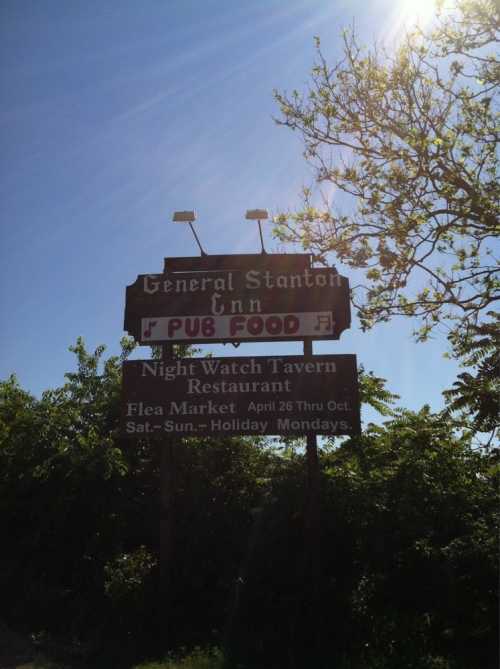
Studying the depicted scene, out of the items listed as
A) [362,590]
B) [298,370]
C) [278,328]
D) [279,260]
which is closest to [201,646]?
[362,590]

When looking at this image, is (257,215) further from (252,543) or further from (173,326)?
(252,543)

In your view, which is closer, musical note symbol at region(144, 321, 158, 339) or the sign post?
the sign post

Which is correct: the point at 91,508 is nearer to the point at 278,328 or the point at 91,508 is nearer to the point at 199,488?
the point at 199,488

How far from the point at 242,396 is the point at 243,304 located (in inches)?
61.3

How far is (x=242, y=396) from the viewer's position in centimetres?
923

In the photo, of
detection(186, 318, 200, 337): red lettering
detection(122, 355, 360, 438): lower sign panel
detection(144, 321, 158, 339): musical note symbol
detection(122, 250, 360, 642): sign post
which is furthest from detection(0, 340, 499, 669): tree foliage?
detection(186, 318, 200, 337): red lettering

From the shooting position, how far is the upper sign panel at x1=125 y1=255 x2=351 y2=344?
9555 millimetres

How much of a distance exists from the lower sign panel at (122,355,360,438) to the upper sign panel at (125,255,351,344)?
459 millimetres

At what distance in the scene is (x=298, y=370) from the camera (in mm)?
9297

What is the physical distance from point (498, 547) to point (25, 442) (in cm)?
818

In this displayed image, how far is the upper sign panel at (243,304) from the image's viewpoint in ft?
31.3

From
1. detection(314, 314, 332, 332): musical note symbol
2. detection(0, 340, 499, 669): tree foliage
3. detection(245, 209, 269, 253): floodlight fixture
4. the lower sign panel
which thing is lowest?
detection(0, 340, 499, 669): tree foliage

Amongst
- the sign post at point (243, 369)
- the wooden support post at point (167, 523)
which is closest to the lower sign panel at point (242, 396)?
the sign post at point (243, 369)

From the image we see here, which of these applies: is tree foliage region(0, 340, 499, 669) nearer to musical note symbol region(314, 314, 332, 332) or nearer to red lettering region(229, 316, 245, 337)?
musical note symbol region(314, 314, 332, 332)
